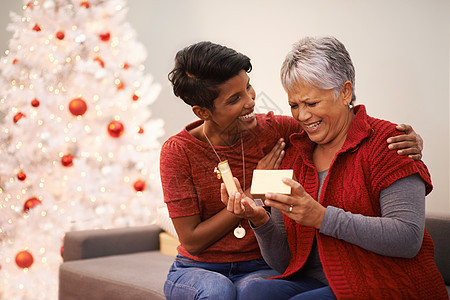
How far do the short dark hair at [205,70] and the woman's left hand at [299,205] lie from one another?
0.47m

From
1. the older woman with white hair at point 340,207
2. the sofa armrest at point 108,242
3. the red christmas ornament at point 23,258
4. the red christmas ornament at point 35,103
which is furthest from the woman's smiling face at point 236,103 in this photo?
the red christmas ornament at point 23,258

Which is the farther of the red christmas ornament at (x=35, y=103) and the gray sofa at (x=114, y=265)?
the red christmas ornament at (x=35, y=103)

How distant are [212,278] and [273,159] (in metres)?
0.43

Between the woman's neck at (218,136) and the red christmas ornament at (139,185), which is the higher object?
the woman's neck at (218,136)

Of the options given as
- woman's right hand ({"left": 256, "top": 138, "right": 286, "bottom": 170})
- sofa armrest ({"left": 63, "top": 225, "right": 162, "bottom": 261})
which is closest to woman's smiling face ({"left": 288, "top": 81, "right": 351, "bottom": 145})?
woman's right hand ({"left": 256, "top": 138, "right": 286, "bottom": 170})

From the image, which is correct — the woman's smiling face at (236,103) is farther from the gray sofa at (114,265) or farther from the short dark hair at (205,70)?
the gray sofa at (114,265)

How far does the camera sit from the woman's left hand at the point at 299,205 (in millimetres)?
1391

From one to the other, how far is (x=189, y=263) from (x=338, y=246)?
592 mm

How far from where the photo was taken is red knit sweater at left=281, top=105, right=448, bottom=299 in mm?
1431

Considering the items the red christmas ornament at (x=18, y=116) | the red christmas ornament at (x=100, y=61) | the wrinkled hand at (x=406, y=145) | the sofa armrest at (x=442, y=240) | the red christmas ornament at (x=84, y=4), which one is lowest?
the sofa armrest at (x=442, y=240)

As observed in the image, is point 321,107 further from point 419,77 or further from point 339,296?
point 419,77

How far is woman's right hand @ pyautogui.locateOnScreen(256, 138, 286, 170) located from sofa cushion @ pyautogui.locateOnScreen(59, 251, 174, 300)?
0.80 meters

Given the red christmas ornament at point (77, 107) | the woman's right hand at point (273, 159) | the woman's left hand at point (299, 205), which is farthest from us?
the red christmas ornament at point (77, 107)

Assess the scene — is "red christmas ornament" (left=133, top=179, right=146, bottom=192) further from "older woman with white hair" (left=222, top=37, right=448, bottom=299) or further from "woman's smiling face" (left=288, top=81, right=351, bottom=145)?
"woman's smiling face" (left=288, top=81, right=351, bottom=145)
